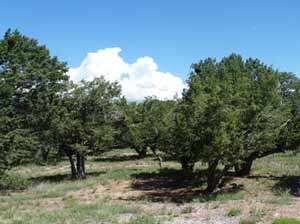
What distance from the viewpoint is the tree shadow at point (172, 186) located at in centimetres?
2138

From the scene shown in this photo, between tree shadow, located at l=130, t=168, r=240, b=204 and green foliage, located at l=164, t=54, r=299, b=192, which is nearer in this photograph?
green foliage, located at l=164, t=54, r=299, b=192

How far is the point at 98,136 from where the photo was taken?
31.6m

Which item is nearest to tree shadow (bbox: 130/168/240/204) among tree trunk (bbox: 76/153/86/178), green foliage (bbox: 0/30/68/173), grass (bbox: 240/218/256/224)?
tree trunk (bbox: 76/153/86/178)

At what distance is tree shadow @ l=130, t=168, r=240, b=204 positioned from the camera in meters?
21.4

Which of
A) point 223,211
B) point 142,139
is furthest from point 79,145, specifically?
point 223,211

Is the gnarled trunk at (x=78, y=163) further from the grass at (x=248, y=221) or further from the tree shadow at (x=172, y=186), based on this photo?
the grass at (x=248, y=221)

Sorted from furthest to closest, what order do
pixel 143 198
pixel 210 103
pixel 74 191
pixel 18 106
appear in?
pixel 18 106 → pixel 74 191 → pixel 143 198 → pixel 210 103

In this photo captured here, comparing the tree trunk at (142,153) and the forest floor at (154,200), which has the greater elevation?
the tree trunk at (142,153)

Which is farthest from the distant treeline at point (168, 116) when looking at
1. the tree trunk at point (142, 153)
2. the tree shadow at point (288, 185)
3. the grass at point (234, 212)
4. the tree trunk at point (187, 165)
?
the tree trunk at point (142, 153)

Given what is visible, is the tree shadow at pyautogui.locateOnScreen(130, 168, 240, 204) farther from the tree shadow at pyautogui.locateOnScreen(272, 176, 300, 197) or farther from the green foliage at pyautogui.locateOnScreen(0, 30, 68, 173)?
the green foliage at pyautogui.locateOnScreen(0, 30, 68, 173)

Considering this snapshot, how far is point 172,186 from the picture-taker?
26.5 meters

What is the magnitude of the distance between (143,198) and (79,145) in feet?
34.0

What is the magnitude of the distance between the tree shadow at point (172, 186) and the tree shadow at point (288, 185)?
86.5 inches

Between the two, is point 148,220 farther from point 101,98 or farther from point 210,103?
point 101,98
